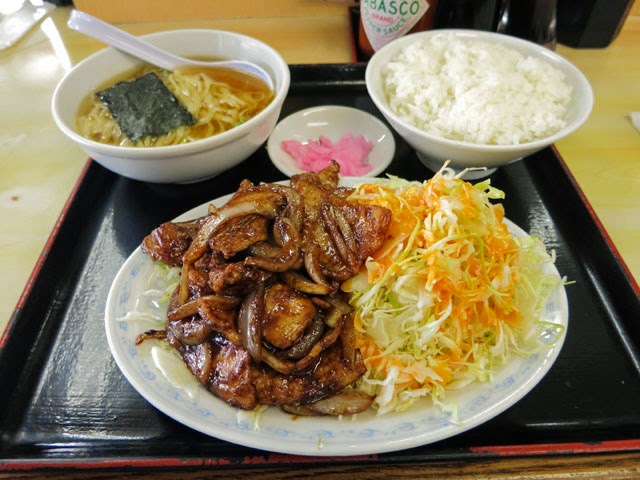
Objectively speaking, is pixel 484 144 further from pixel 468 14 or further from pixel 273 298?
pixel 468 14

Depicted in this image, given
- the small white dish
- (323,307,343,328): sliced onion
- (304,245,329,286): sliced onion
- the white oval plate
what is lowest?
the white oval plate

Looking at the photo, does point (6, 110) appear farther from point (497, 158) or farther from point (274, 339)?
point (497, 158)

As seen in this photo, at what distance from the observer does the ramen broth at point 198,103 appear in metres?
1.97

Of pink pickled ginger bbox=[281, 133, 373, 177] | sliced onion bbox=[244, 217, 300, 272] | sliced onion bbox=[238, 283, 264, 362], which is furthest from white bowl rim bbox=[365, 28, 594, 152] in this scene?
sliced onion bbox=[238, 283, 264, 362]

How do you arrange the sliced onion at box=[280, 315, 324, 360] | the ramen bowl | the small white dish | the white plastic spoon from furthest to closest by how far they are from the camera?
the small white dish → the white plastic spoon → the ramen bowl → the sliced onion at box=[280, 315, 324, 360]

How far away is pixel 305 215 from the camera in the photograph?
4.88ft

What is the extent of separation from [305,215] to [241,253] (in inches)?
10.1

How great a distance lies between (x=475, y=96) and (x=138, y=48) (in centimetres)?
169

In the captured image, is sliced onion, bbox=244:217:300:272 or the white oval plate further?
sliced onion, bbox=244:217:300:272

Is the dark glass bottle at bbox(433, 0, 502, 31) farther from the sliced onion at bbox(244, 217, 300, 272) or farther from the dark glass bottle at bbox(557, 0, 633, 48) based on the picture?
the sliced onion at bbox(244, 217, 300, 272)

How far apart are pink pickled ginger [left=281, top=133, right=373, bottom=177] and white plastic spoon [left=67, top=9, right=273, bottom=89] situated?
1.14 feet

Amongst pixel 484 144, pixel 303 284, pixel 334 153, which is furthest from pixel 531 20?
pixel 303 284

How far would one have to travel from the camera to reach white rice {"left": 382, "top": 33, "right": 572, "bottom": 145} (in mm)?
1942

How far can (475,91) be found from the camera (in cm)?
207
